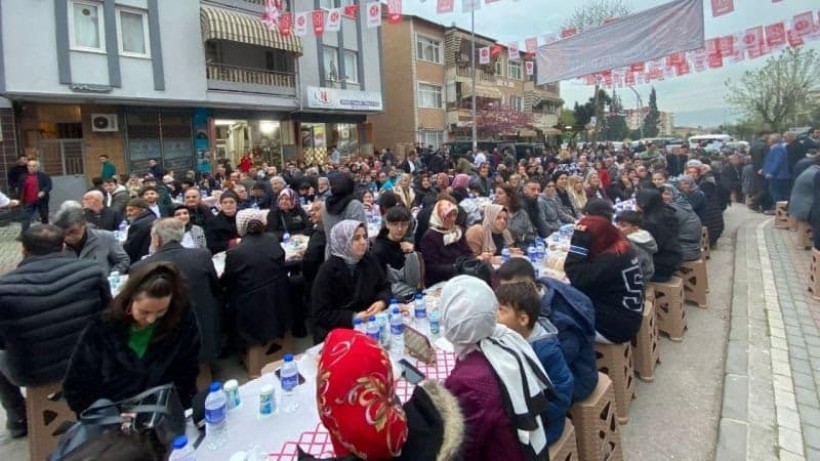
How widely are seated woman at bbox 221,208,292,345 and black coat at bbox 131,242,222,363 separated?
186 millimetres

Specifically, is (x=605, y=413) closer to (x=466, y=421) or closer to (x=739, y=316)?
(x=466, y=421)

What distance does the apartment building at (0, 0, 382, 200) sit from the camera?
42.7ft

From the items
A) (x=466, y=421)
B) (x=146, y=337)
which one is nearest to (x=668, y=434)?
(x=466, y=421)

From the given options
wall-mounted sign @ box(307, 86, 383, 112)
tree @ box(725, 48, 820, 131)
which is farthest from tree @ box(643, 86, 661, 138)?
wall-mounted sign @ box(307, 86, 383, 112)

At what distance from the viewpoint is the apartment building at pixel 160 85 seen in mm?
13000

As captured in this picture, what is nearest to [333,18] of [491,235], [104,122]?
[104,122]

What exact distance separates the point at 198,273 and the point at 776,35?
517 inches

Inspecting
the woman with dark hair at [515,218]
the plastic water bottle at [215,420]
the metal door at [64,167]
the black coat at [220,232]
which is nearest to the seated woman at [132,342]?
the plastic water bottle at [215,420]

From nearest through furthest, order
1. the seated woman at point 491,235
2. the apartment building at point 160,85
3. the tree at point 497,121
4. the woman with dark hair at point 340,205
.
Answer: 1. the seated woman at point 491,235
2. the woman with dark hair at point 340,205
3. the apartment building at point 160,85
4. the tree at point 497,121

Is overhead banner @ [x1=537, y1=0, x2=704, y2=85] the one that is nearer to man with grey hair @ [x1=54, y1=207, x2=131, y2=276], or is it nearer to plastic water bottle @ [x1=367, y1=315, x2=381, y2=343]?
plastic water bottle @ [x1=367, y1=315, x2=381, y2=343]

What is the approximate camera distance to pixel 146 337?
106 inches

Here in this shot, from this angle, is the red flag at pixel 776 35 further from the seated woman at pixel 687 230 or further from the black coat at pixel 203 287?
the black coat at pixel 203 287

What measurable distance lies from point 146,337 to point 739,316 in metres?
6.52

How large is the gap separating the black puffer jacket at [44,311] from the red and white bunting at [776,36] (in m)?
13.6
